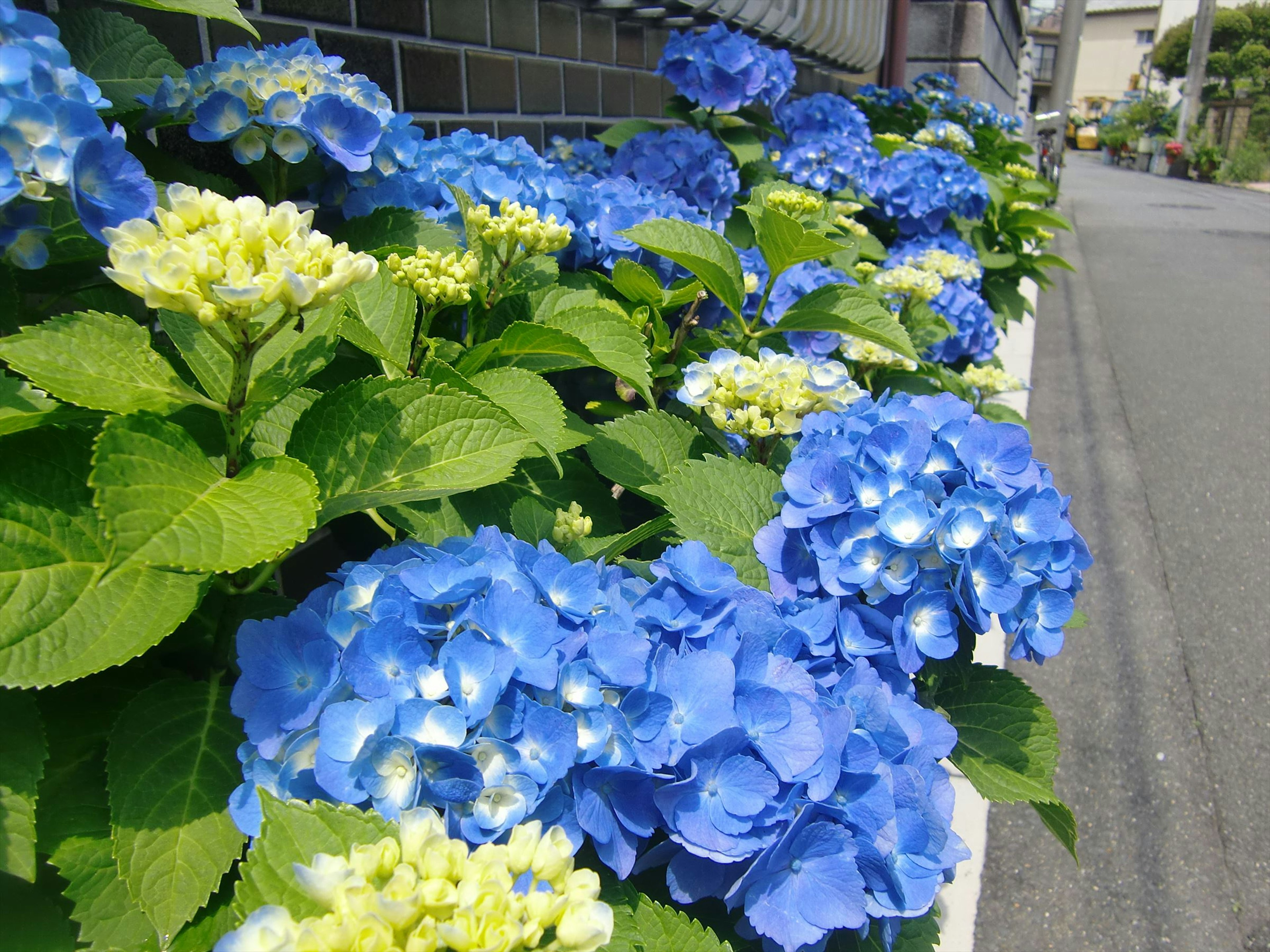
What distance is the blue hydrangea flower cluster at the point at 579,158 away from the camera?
2369mm

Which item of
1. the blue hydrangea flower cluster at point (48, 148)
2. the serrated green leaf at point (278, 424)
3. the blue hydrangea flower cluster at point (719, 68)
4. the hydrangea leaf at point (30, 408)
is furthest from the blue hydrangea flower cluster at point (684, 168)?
the hydrangea leaf at point (30, 408)

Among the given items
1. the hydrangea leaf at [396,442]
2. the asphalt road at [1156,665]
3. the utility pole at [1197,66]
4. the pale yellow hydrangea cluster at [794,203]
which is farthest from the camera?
the utility pole at [1197,66]

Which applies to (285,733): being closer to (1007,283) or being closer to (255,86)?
(255,86)

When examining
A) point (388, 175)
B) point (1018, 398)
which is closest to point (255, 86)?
point (388, 175)

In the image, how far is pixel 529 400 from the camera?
109cm

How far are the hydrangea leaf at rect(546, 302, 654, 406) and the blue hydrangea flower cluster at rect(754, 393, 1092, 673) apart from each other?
0.25 metres

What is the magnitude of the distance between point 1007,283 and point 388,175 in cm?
318

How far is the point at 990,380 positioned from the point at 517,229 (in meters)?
1.91

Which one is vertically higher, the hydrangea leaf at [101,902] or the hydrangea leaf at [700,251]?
the hydrangea leaf at [700,251]

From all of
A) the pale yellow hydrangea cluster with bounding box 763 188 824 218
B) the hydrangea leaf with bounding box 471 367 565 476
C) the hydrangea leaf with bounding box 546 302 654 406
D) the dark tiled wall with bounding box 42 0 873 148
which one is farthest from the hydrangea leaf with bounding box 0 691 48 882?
the pale yellow hydrangea cluster with bounding box 763 188 824 218

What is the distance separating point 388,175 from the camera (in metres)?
1.39

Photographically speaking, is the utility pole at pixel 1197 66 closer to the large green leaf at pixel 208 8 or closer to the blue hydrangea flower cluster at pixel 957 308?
the blue hydrangea flower cluster at pixel 957 308

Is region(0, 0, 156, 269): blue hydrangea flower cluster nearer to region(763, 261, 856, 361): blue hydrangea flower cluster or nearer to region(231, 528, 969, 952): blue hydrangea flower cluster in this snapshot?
region(231, 528, 969, 952): blue hydrangea flower cluster

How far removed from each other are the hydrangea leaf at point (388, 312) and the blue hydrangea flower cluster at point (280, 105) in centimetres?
18
